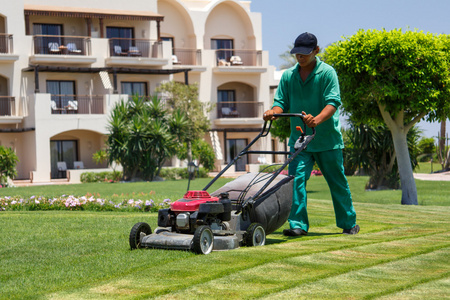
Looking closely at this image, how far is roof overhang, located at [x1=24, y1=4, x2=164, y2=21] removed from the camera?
40094 mm

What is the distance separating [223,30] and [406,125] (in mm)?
31926

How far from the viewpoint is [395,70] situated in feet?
58.0

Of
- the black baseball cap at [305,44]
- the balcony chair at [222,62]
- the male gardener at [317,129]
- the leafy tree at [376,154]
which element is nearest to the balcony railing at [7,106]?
the balcony chair at [222,62]

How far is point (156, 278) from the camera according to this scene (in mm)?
5875

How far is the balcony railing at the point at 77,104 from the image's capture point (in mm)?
40125

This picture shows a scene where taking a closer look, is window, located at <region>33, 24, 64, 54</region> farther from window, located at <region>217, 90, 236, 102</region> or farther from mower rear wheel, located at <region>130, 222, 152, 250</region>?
mower rear wheel, located at <region>130, 222, 152, 250</region>

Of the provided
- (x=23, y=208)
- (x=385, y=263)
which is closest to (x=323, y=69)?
(x=385, y=263)

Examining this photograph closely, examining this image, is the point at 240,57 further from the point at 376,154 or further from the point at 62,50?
the point at 376,154

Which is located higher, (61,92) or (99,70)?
(99,70)

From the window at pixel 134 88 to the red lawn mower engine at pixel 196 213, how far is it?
36.8 metres

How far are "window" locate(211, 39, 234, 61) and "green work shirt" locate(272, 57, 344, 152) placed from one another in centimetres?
3995

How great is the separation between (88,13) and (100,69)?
3.20 metres

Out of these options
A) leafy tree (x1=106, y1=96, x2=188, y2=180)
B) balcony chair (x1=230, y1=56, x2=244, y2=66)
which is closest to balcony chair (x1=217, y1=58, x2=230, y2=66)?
balcony chair (x1=230, y1=56, x2=244, y2=66)

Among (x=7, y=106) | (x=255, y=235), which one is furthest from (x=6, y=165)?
(x=255, y=235)
